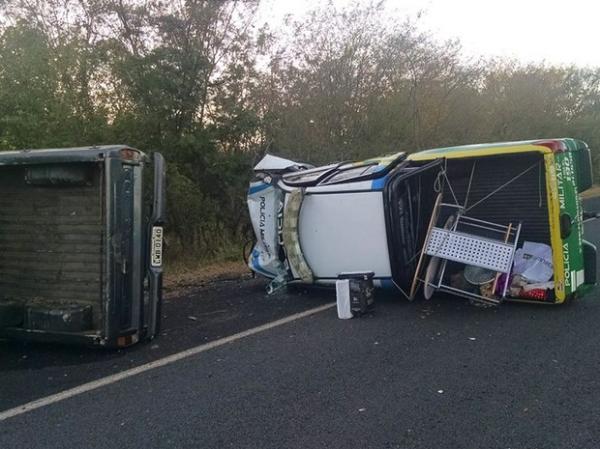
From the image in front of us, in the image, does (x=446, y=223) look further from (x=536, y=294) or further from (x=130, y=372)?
(x=130, y=372)

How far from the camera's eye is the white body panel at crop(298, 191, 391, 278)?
5836 millimetres

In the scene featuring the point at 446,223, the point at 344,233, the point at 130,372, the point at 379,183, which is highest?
Answer: the point at 379,183

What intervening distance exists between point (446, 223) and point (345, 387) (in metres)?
2.98

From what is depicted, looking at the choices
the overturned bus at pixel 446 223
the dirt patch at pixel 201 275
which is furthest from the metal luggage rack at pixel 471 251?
the dirt patch at pixel 201 275

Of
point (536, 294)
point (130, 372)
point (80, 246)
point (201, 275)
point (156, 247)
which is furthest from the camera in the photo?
point (201, 275)

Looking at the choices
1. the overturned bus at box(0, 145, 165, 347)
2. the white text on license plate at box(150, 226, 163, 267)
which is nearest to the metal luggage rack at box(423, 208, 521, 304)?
the white text on license plate at box(150, 226, 163, 267)

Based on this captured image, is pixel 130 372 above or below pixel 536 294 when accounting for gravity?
below

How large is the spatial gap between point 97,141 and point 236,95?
9.32 feet

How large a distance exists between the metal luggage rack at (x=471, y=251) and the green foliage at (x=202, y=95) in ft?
15.4

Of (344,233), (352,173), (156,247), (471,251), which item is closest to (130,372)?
(156,247)

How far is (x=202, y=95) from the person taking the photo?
9.56 meters

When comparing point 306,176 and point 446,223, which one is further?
point 306,176

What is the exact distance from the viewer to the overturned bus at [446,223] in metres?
5.53

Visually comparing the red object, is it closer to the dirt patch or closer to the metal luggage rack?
the metal luggage rack
